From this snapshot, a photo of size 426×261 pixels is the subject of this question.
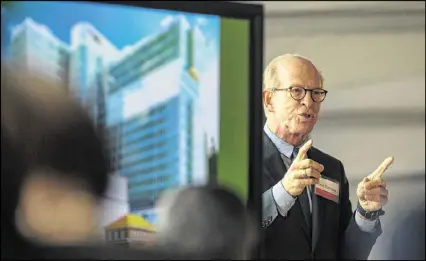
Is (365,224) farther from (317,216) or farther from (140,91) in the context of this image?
(140,91)

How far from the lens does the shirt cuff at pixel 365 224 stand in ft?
4.50

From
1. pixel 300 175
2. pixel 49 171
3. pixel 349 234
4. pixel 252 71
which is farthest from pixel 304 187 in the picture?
pixel 49 171

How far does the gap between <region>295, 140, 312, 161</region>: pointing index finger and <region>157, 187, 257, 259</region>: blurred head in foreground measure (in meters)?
0.17

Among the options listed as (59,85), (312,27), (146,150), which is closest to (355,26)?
(312,27)

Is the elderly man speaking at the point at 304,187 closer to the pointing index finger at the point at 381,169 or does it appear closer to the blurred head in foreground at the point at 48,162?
the pointing index finger at the point at 381,169

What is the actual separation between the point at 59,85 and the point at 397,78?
2.41ft

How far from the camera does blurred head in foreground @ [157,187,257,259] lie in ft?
4.03

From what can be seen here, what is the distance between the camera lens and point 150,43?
1.25 metres

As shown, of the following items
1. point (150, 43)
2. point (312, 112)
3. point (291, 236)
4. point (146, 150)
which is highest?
point (150, 43)

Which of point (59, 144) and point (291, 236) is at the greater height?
point (59, 144)

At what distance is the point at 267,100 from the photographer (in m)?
1.32

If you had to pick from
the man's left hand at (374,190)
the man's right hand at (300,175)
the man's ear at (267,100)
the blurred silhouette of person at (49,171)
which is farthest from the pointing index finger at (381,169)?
the blurred silhouette of person at (49,171)

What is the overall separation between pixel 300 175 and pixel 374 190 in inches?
7.3

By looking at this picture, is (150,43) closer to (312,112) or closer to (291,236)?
(312,112)
